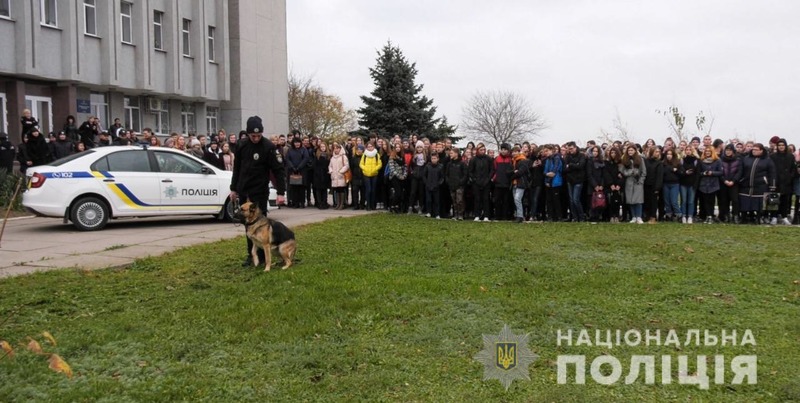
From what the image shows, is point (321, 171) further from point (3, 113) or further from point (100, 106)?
point (100, 106)

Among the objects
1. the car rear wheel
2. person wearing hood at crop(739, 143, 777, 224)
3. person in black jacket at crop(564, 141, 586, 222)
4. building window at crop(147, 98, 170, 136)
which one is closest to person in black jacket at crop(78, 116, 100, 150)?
the car rear wheel

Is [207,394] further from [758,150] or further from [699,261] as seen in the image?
[758,150]

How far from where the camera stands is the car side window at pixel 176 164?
13.8m

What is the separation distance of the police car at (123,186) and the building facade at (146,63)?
11251mm

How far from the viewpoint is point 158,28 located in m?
29.4

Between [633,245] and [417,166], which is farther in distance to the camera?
[417,166]

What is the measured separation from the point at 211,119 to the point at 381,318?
3141cm

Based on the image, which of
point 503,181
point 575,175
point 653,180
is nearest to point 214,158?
point 503,181

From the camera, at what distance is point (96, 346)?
17.8 feet

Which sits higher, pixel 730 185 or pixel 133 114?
pixel 133 114

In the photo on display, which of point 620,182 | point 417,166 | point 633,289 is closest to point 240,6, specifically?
point 417,166

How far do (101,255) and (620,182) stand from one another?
465 inches

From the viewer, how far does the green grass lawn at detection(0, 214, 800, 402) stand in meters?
4.63

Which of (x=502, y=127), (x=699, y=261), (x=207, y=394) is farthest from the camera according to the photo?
(x=502, y=127)
